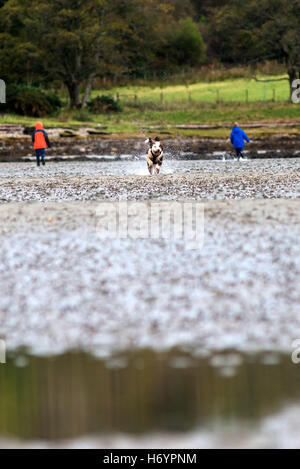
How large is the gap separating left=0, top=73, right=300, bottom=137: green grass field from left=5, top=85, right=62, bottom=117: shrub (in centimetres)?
121

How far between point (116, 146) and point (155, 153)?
21.0 meters

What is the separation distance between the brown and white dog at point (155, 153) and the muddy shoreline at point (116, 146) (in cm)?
1282

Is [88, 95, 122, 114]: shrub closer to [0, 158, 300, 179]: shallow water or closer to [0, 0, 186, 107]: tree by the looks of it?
[0, 0, 186, 107]: tree

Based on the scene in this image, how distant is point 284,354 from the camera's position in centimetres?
712

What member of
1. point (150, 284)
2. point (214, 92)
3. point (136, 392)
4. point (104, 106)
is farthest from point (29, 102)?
point (136, 392)

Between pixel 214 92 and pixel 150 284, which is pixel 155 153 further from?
pixel 214 92

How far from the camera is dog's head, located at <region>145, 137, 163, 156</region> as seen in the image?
974 inches

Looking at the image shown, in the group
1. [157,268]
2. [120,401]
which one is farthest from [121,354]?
[157,268]

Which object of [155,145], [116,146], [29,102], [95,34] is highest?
[95,34]

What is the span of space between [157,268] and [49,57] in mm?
58468

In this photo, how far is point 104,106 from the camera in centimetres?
6188

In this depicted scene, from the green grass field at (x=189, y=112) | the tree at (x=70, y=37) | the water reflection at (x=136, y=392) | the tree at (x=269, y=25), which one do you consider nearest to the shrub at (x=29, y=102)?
the green grass field at (x=189, y=112)

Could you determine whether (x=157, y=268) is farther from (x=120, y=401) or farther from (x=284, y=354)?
(x=120, y=401)

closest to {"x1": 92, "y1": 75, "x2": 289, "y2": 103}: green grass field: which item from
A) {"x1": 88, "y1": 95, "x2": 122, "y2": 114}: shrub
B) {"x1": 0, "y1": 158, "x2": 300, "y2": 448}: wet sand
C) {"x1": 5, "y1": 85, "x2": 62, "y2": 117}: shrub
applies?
{"x1": 88, "y1": 95, "x2": 122, "y2": 114}: shrub
